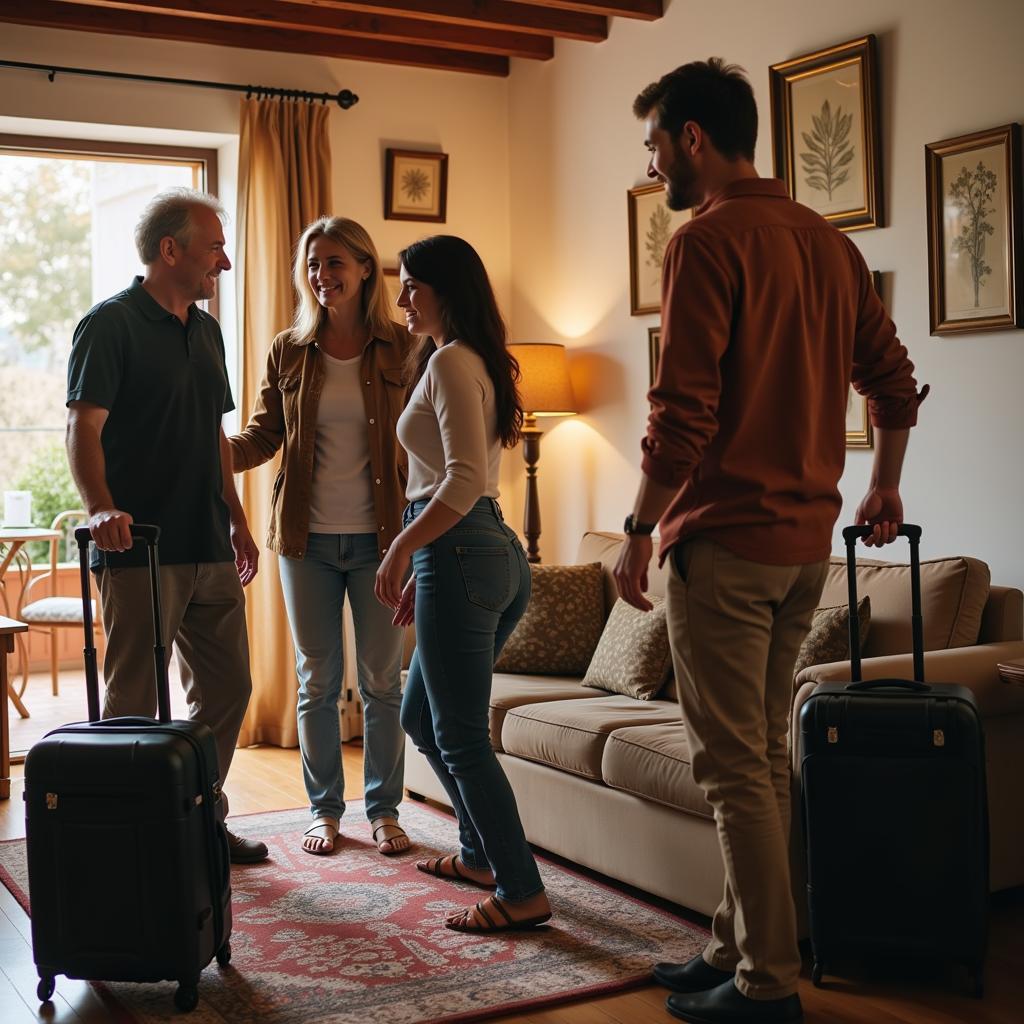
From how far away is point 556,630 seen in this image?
4.13 meters

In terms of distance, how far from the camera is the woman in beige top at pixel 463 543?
8.56 ft

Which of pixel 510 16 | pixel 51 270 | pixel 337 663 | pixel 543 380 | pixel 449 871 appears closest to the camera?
pixel 449 871

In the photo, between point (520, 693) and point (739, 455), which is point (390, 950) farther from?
point (739, 455)

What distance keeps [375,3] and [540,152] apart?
1.10 m

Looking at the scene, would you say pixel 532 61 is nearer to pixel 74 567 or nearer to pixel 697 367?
pixel 74 567

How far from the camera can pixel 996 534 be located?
3.46 meters

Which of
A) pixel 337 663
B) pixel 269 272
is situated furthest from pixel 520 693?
pixel 269 272

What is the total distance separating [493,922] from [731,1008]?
0.67 metres

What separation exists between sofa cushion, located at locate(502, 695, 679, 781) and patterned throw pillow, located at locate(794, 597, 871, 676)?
410 mm

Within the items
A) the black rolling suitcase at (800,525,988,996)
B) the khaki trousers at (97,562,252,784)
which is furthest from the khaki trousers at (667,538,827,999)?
the khaki trousers at (97,562,252,784)

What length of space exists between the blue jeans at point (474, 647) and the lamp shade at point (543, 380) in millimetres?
2209

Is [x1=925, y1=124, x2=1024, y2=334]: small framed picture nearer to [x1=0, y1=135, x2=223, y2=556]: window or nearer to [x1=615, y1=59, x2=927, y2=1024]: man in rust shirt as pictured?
[x1=615, y1=59, x2=927, y2=1024]: man in rust shirt

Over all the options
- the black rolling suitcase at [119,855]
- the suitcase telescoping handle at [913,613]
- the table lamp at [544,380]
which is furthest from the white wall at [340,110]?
the suitcase telescoping handle at [913,613]

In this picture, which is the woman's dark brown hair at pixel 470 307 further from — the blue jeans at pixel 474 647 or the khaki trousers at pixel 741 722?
the khaki trousers at pixel 741 722
